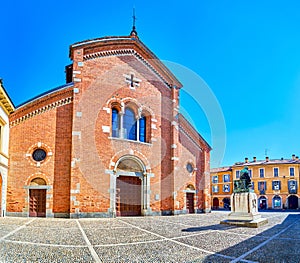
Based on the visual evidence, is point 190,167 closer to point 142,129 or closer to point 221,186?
point 142,129

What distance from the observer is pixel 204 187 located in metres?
24.2

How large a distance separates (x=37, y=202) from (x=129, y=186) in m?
6.10

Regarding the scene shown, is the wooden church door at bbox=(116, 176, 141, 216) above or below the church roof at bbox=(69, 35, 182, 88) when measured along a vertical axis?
below

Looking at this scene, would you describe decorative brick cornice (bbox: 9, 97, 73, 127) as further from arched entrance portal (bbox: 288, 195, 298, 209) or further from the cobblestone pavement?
arched entrance portal (bbox: 288, 195, 298, 209)

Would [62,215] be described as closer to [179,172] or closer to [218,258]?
[179,172]

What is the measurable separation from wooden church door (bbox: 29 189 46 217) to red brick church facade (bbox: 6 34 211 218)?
57mm

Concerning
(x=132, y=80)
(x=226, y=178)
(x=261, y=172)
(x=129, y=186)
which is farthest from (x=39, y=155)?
(x=226, y=178)

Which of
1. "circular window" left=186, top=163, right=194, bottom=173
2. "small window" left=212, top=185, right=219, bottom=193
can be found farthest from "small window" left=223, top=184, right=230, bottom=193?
"circular window" left=186, top=163, right=194, bottom=173

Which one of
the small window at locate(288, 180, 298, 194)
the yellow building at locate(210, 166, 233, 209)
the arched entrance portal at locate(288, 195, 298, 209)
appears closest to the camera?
the arched entrance portal at locate(288, 195, 298, 209)

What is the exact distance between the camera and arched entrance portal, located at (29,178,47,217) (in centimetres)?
1631

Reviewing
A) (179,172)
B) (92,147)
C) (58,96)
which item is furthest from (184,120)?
(58,96)

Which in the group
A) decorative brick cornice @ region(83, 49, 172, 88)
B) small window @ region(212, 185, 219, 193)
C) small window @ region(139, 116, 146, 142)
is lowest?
small window @ region(212, 185, 219, 193)

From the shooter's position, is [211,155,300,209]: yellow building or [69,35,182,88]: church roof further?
[211,155,300,209]: yellow building

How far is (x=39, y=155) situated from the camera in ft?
55.4
